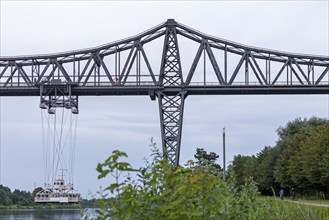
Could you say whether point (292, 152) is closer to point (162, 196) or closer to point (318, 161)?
point (318, 161)

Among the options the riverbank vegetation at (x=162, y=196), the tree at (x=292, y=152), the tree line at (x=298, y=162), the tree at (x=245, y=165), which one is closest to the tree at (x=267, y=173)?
the tree line at (x=298, y=162)

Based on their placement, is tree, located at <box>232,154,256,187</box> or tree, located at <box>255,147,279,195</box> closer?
tree, located at <box>255,147,279,195</box>

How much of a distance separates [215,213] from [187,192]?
0.46m

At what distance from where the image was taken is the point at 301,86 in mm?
63312

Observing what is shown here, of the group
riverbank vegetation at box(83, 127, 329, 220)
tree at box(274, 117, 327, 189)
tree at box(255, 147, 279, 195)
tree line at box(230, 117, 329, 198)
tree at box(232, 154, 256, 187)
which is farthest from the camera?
tree at box(232, 154, 256, 187)

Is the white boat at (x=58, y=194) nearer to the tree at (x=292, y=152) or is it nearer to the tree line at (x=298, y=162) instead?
the tree line at (x=298, y=162)

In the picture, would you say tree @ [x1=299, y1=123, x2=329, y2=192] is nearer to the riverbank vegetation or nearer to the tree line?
the tree line

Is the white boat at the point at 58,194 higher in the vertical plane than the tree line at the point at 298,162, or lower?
lower

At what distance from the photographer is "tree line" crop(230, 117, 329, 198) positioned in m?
66.1

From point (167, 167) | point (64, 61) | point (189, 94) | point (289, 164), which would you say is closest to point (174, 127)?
point (189, 94)

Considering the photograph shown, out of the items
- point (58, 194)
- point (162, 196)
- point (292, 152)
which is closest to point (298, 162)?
point (292, 152)

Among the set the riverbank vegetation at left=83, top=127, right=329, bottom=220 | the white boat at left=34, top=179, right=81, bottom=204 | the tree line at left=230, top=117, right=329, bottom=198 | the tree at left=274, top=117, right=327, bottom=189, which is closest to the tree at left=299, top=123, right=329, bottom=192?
the tree line at left=230, top=117, right=329, bottom=198

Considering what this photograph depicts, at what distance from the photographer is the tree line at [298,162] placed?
66.1 metres

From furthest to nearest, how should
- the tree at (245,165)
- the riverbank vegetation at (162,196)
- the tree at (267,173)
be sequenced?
the tree at (245,165) → the tree at (267,173) → the riverbank vegetation at (162,196)
